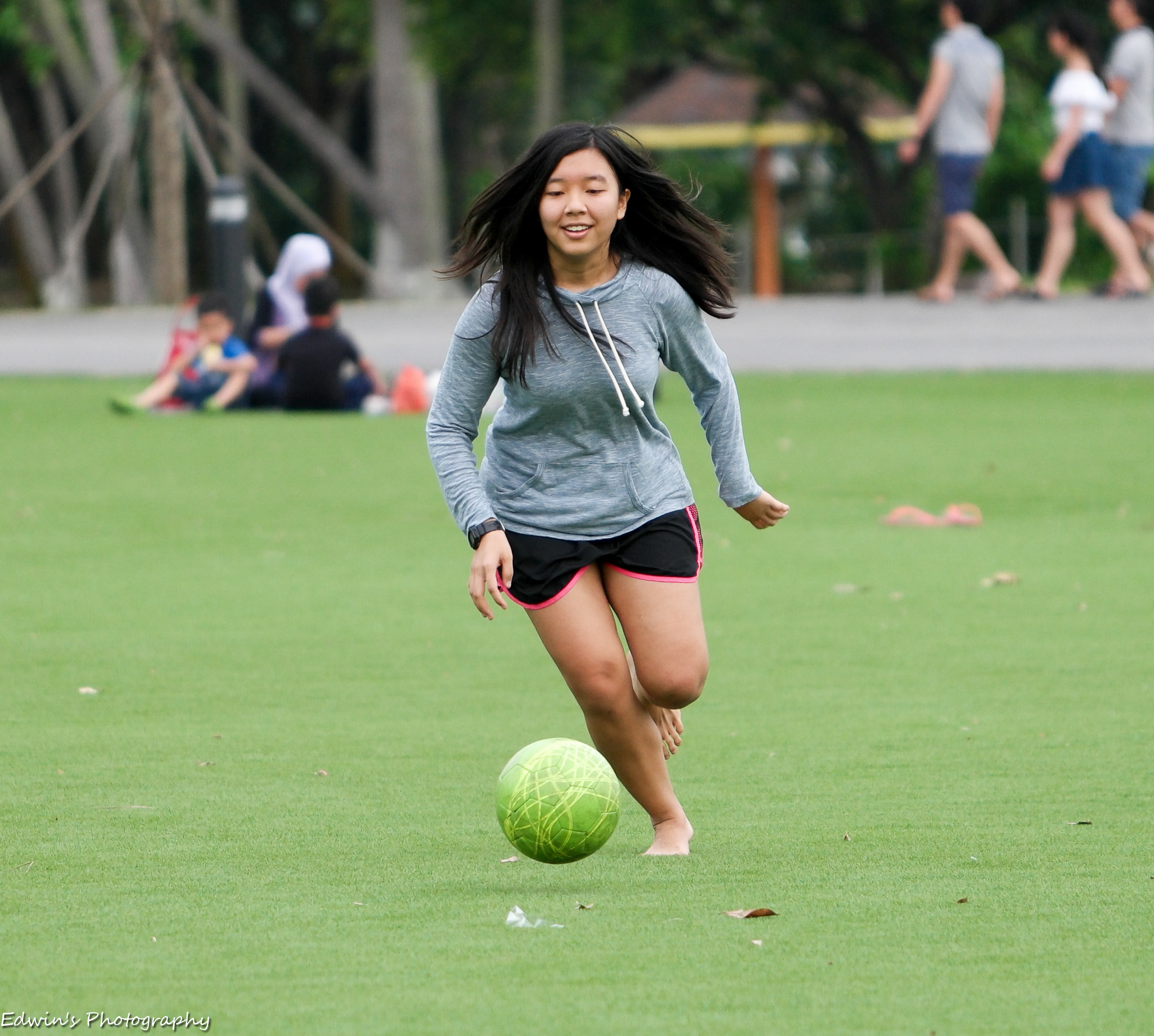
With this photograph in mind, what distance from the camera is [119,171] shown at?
2897 centimetres

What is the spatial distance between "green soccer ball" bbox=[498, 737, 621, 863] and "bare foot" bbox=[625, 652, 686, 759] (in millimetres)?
312

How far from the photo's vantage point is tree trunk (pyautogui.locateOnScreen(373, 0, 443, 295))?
2883cm

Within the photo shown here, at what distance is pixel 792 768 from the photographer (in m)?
6.32

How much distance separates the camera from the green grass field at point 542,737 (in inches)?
161

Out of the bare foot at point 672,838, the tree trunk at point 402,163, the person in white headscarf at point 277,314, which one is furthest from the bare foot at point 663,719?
the tree trunk at point 402,163

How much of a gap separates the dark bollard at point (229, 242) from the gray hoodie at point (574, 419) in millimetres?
15071

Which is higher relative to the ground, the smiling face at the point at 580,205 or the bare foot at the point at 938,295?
the smiling face at the point at 580,205

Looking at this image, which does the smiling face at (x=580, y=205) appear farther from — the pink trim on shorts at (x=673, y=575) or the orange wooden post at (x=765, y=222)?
the orange wooden post at (x=765, y=222)

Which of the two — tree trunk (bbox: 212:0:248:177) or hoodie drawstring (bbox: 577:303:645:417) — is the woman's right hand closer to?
hoodie drawstring (bbox: 577:303:645:417)

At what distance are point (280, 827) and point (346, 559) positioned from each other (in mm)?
5274

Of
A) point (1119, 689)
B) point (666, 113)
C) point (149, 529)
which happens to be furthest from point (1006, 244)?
point (1119, 689)

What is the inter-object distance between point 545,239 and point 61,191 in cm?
3144

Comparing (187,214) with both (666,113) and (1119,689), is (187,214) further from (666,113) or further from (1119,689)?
(1119,689)

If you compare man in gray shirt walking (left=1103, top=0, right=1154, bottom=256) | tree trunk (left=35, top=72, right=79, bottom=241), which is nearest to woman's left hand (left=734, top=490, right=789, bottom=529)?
man in gray shirt walking (left=1103, top=0, right=1154, bottom=256)
